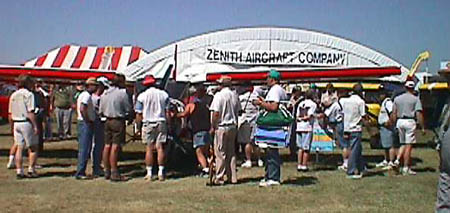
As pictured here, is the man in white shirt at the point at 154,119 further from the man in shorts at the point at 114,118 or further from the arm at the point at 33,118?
the arm at the point at 33,118

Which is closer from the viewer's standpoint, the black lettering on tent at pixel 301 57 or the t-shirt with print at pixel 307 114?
the t-shirt with print at pixel 307 114

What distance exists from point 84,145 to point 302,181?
3769mm

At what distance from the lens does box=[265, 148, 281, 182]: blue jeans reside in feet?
29.8

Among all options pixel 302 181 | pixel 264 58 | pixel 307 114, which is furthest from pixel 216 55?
pixel 302 181

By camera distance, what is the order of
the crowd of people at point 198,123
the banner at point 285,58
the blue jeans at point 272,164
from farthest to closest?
1. the banner at point 285,58
2. the crowd of people at point 198,123
3. the blue jeans at point 272,164

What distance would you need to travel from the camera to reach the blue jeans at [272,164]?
909 centimetres

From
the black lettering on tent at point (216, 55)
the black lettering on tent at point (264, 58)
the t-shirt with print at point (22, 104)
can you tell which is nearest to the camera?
the t-shirt with print at point (22, 104)

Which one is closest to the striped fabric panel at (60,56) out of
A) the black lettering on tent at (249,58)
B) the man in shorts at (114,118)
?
the black lettering on tent at (249,58)

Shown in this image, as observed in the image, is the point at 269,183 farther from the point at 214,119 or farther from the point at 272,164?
the point at 214,119

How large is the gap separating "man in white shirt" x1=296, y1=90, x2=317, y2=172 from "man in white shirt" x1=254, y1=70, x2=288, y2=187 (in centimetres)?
188

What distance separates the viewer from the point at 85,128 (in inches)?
401

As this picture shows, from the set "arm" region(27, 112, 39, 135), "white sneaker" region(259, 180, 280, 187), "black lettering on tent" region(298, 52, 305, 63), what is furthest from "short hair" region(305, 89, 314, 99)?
"black lettering on tent" region(298, 52, 305, 63)

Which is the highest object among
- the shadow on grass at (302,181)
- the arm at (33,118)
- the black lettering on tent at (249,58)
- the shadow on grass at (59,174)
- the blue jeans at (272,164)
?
the black lettering on tent at (249,58)

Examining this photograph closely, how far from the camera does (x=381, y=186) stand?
30.8 ft
